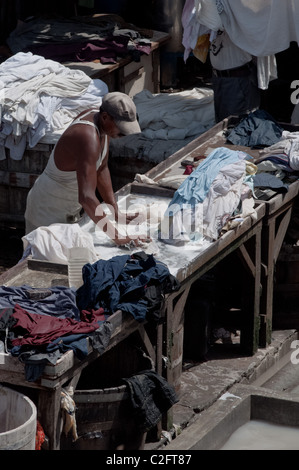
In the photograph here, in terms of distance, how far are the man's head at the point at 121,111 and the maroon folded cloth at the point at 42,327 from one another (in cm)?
174

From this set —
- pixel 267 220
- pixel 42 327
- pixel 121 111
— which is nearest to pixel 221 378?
pixel 267 220

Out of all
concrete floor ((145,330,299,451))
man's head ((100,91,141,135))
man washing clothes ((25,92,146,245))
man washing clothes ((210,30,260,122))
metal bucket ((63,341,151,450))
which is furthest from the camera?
man washing clothes ((210,30,260,122))

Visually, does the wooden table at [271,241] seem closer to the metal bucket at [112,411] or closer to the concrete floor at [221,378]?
the concrete floor at [221,378]

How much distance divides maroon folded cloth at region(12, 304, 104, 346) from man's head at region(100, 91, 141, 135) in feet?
5.72

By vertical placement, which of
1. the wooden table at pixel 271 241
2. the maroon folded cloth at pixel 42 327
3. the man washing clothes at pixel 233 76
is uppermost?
the maroon folded cloth at pixel 42 327

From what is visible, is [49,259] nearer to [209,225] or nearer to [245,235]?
[209,225]

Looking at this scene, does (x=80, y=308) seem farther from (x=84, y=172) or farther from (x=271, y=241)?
(x=271, y=241)

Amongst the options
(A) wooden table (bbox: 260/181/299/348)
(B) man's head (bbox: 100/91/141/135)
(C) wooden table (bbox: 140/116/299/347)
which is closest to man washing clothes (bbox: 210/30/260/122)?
(C) wooden table (bbox: 140/116/299/347)

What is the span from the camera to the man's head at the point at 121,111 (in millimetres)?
7590

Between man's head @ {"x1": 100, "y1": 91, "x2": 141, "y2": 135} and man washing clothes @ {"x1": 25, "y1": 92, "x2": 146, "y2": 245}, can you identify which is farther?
man washing clothes @ {"x1": 25, "y1": 92, "x2": 146, "y2": 245}

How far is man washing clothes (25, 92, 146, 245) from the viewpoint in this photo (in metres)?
7.70

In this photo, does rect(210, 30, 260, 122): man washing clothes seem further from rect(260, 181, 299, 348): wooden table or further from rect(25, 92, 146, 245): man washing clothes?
rect(25, 92, 146, 245): man washing clothes

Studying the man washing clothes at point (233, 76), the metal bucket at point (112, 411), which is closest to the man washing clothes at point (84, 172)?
the metal bucket at point (112, 411)

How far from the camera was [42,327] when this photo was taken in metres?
6.40
